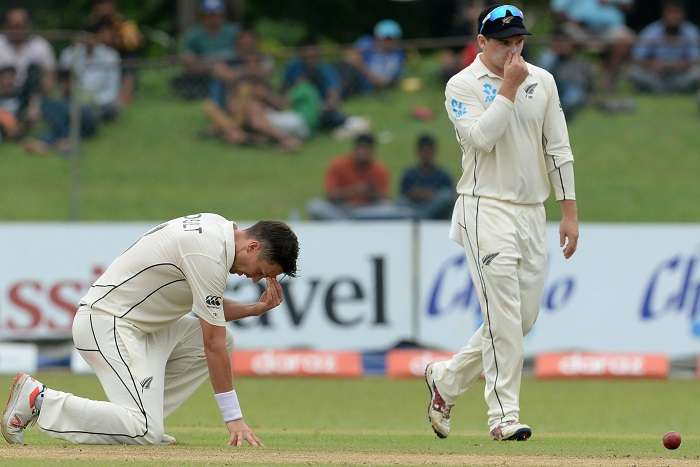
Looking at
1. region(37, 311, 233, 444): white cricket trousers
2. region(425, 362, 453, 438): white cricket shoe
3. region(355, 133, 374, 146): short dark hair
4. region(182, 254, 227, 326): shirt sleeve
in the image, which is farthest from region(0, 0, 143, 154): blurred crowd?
region(182, 254, 227, 326): shirt sleeve

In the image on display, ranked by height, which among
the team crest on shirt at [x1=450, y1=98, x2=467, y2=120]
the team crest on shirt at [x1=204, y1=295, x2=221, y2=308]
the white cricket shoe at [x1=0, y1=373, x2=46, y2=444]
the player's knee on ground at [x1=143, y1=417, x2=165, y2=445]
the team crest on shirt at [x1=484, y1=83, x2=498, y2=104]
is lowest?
the player's knee on ground at [x1=143, y1=417, x2=165, y2=445]

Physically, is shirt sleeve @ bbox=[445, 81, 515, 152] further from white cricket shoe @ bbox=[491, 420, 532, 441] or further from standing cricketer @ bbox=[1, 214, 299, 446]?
white cricket shoe @ bbox=[491, 420, 532, 441]

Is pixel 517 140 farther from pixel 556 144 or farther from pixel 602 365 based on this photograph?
pixel 602 365

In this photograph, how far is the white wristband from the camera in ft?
26.5

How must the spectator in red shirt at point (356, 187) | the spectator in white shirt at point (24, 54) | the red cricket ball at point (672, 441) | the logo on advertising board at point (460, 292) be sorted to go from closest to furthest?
the red cricket ball at point (672, 441), the logo on advertising board at point (460, 292), the spectator in red shirt at point (356, 187), the spectator in white shirt at point (24, 54)

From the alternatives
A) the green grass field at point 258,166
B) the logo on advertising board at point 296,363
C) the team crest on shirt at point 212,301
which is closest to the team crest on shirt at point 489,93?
the team crest on shirt at point 212,301

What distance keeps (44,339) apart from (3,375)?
2.23ft

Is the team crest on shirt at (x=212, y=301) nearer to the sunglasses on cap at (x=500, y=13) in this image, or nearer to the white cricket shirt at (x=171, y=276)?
the white cricket shirt at (x=171, y=276)

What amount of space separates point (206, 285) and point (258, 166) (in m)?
10.6

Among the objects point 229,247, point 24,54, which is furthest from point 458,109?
point 24,54

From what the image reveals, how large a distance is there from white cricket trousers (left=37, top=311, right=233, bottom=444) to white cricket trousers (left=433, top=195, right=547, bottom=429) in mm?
1547

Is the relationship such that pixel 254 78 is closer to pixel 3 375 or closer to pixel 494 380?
pixel 3 375

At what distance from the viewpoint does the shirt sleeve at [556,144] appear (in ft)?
29.7

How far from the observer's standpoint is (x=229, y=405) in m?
8.09
